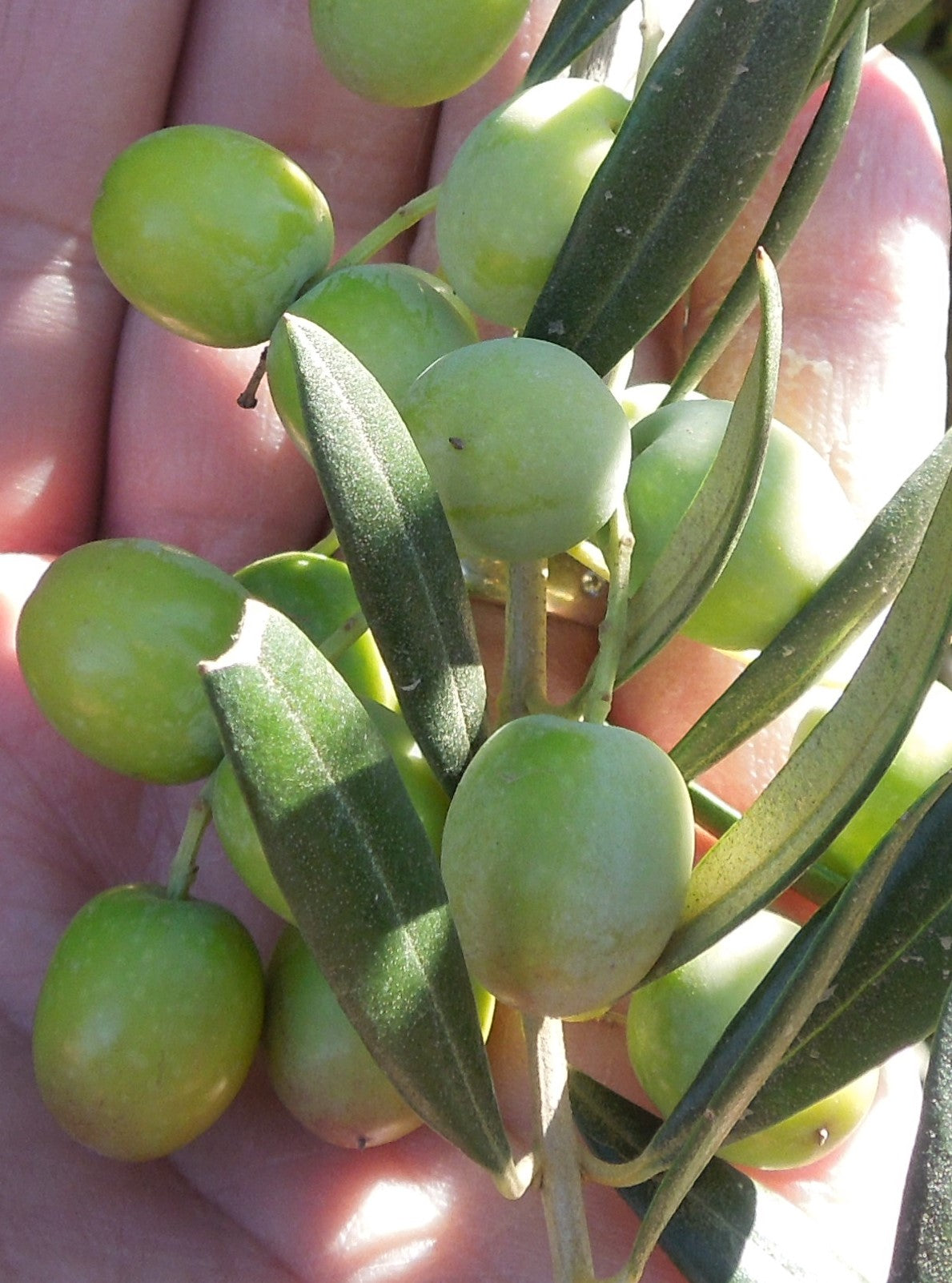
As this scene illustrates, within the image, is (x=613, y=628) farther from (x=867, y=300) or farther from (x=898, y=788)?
(x=867, y=300)

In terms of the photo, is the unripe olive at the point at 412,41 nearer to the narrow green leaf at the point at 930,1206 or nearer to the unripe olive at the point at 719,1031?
the unripe olive at the point at 719,1031

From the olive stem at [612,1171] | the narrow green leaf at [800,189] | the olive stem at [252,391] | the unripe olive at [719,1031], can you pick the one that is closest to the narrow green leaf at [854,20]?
the narrow green leaf at [800,189]

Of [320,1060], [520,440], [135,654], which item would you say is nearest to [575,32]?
[520,440]

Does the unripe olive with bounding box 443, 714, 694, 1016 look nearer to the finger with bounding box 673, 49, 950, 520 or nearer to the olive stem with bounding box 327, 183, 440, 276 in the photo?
the olive stem with bounding box 327, 183, 440, 276

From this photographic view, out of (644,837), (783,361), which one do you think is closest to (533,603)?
(644,837)

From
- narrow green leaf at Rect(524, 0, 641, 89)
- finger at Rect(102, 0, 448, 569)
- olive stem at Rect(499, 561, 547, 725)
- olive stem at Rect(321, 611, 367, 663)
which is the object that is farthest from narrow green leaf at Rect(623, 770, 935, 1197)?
finger at Rect(102, 0, 448, 569)

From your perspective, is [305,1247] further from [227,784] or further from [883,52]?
[883,52]
